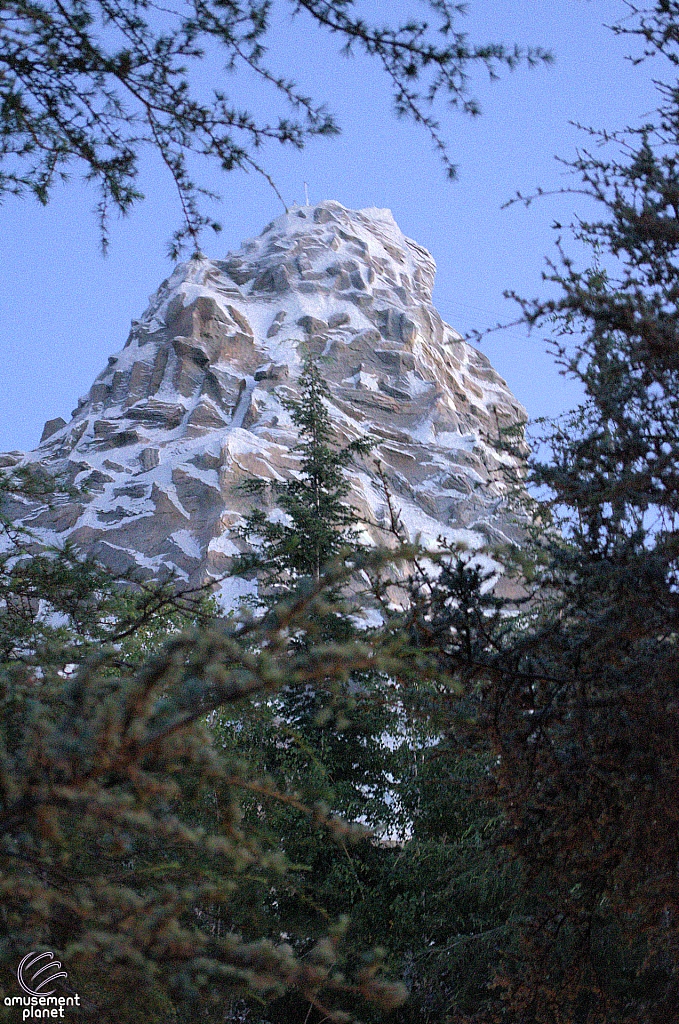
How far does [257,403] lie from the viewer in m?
58.7

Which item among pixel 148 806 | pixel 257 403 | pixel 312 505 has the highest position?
pixel 257 403

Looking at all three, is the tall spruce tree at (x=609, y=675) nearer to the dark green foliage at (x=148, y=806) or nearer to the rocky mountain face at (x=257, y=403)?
the dark green foliage at (x=148, y=806)

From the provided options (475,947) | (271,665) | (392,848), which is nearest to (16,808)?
(271,665)

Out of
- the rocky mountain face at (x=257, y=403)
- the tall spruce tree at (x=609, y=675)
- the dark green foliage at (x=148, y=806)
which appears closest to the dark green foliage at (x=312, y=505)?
the tall spruce tree at (x=609, y=675)

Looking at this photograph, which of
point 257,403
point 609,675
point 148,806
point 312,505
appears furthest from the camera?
point 257,403

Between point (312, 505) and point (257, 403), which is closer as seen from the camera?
point (312, 505)

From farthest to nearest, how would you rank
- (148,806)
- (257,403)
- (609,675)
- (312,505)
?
(257,403) → (312,505) → (609,675) → (148,806)

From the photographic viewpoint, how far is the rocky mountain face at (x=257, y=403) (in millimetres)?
51156

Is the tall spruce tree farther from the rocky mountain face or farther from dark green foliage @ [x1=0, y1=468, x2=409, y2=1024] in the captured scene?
the rocky mountain face

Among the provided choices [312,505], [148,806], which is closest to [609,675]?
[148,806]

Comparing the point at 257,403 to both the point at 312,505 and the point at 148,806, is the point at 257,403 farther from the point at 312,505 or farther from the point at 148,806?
the point at 148,806

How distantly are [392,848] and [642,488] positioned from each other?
6.85 metres

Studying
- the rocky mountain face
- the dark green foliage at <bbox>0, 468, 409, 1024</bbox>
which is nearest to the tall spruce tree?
the dark green foliage at <bbox>0, 468, 409, 1024</bbox>

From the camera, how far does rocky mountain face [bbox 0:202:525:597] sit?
5116cm
